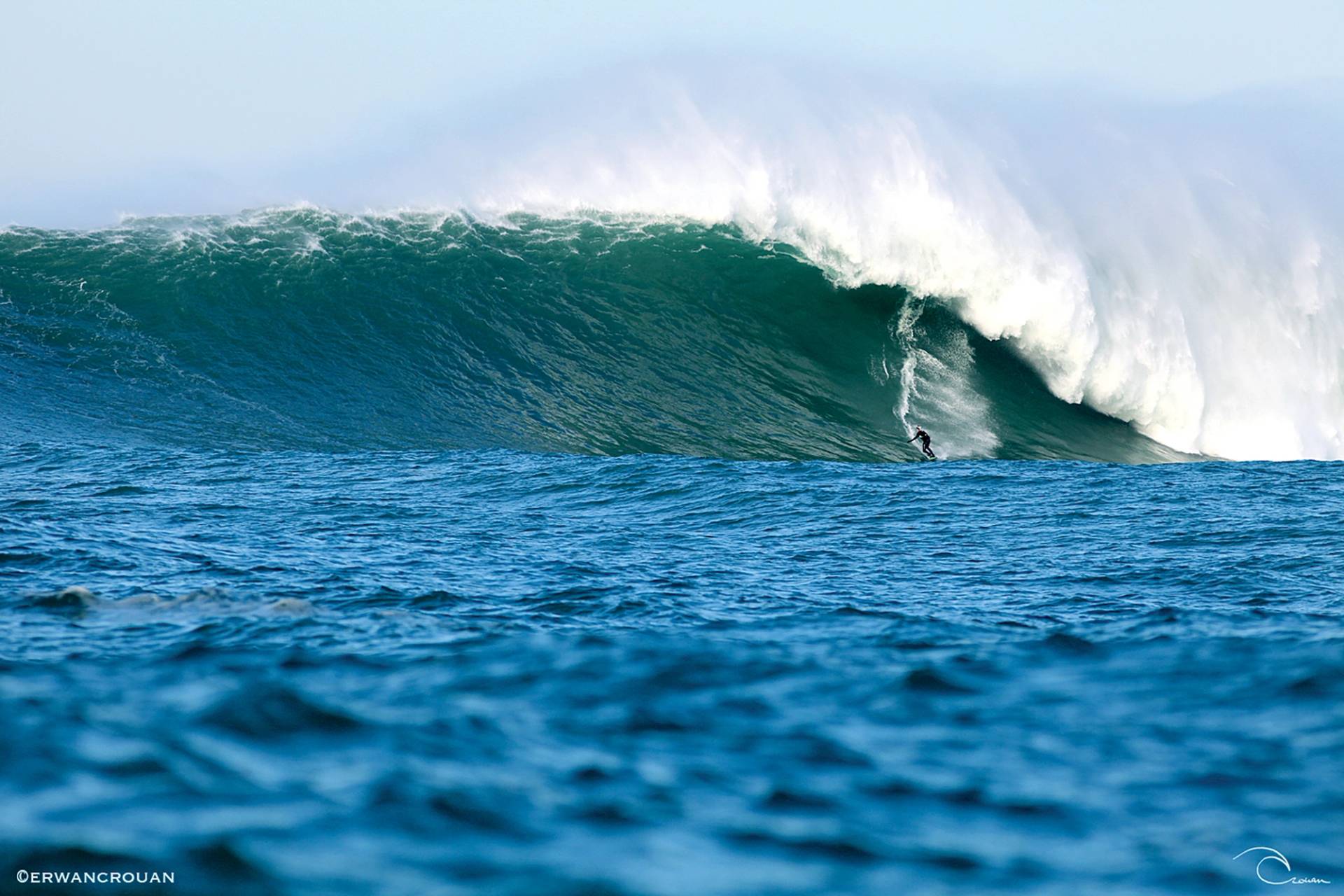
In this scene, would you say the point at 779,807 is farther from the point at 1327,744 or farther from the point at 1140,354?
the point at 1140,354

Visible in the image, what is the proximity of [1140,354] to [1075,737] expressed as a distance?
19080 mm

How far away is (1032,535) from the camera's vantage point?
11.2 meters

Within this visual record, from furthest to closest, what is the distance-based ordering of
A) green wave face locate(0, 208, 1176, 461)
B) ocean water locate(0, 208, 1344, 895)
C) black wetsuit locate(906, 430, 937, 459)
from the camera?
black wetsuit locate(906, 430, 937, 459), green wave face locate(0, 208, 1176, 461), ocean water locate(0, 208, 1344, 895)
